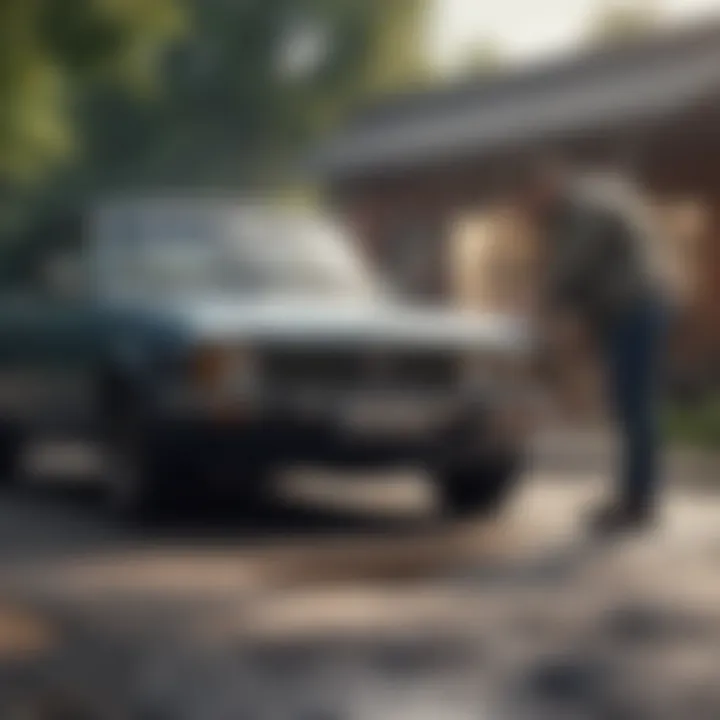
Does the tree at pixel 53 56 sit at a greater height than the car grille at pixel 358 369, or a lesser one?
greater

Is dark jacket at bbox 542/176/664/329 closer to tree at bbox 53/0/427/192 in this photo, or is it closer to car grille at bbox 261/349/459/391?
car grille at bbox 261/349/459/391

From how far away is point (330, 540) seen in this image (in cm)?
853

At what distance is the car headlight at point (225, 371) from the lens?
857 centimetres

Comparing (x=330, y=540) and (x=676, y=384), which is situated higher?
(x=676, y=384)

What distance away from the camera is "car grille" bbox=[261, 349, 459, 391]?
28.5ft

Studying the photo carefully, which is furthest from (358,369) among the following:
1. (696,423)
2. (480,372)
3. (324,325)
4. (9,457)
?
(696,423)

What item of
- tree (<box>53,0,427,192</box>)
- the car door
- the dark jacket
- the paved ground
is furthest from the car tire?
tree (<box>53,0,427,192</box>)

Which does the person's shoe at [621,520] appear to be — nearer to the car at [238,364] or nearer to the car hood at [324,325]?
the car at [238,364]

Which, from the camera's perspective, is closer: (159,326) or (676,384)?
(159,326)

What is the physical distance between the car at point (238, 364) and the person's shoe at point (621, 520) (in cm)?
59

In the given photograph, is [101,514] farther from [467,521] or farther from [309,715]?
[309,715]

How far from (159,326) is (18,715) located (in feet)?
13.4

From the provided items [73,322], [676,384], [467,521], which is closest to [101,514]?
[73,322]

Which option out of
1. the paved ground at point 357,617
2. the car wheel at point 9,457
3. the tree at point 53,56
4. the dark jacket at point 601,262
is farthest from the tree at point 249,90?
the paved ground at point 357,617
